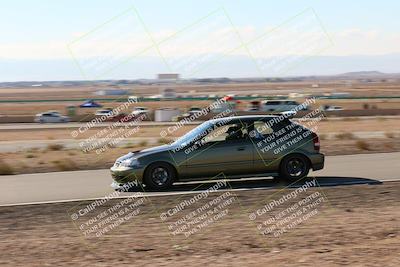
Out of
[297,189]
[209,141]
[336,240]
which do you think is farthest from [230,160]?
[336,240]

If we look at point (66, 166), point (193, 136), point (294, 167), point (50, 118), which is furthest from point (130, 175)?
point (50, 118)

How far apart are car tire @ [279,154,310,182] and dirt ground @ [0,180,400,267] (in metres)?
2.46

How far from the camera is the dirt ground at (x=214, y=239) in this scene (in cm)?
704

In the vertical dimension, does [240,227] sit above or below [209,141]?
below

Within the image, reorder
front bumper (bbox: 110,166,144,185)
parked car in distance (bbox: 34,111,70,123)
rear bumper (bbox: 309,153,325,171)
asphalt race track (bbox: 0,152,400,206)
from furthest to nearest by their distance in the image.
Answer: parked car in distance (bbox: 34,111,70,123) → rear bumper (bbox: 309,153,325,171) → front bumper (bbox: 110,166,144,185) → asphalt race track (bbox: 0,152,400,206)

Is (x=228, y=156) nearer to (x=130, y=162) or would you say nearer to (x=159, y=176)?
(x=159, y=176)

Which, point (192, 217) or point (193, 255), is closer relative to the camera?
point (193, 255)

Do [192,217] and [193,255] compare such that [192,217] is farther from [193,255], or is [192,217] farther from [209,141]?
[209,141]

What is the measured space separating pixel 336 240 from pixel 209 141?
5885 mm

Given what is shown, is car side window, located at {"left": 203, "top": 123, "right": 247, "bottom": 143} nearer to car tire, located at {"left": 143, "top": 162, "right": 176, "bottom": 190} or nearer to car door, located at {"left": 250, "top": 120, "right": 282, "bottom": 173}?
car door, located at {"left": 250, "top": 120, "right": 282, "bottom": 173}

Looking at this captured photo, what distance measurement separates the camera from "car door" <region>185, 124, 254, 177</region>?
13.3 m

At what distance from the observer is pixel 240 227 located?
896 centimetres

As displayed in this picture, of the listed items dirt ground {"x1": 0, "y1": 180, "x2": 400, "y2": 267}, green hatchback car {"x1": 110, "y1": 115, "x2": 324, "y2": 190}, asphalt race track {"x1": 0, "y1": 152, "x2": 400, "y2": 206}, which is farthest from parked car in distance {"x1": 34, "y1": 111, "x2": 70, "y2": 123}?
dirt ground {"x1": 0, "y1": 180, "x2": 400, "y2": 267}

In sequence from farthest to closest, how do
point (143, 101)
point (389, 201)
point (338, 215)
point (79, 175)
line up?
point (143, 101), point (79, 175), point (389, 201), point (338, 215)
